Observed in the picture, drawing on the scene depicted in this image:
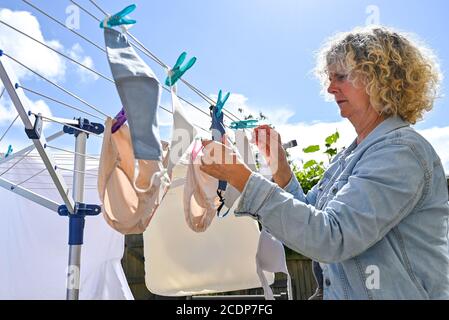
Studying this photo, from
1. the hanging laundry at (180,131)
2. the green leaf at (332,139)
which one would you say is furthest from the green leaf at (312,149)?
the hanging laundry at (180,131)

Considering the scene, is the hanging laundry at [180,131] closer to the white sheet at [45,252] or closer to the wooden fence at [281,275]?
the white sheet at [45,252]

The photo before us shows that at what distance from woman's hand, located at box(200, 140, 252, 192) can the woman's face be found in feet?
0.82

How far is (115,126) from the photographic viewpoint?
0.91 m

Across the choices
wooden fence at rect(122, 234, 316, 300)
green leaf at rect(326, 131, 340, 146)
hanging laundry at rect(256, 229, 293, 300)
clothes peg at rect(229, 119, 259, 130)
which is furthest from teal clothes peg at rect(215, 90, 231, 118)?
wooden fence at rect(122, 234, 316, 300)

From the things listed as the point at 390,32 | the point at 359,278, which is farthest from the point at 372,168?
the point at 390,32

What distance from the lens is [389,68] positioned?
0.68 meters

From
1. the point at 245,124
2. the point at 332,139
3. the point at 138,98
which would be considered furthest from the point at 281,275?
the point at 138,98

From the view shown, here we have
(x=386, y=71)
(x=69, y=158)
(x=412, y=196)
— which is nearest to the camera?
(x=412, y=196)

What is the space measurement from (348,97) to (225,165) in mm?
285

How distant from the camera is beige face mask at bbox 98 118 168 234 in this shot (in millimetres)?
882

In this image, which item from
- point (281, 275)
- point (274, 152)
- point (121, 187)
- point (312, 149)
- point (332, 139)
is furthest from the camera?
point (281, 275)

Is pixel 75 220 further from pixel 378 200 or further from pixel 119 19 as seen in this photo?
pixel 378 200

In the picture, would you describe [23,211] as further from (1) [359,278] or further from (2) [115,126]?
(1) [359,278]

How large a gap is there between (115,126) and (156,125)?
283mm
